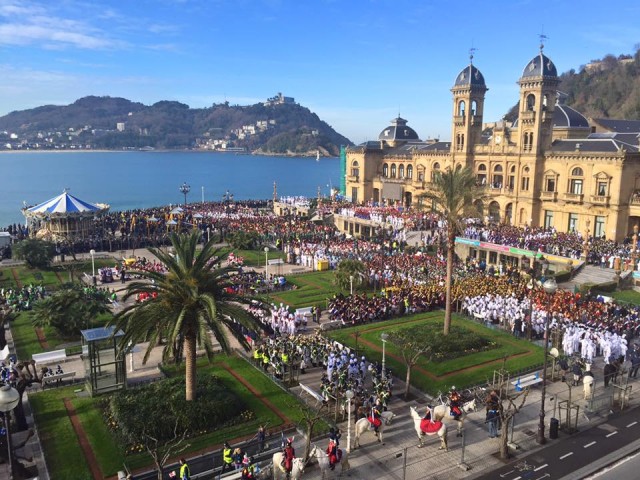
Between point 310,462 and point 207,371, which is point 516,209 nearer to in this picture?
point 207,371

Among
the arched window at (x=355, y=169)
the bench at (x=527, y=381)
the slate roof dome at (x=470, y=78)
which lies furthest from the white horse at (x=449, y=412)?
the arched window at (x=355, y=169)

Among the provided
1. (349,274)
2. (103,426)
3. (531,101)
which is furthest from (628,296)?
(103,426)

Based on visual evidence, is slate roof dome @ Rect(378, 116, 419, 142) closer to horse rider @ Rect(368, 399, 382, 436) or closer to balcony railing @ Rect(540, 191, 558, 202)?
balcony railing @ Rect(540, 191, 558, 202)

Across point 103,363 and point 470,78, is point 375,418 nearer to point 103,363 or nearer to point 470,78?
point 103,363

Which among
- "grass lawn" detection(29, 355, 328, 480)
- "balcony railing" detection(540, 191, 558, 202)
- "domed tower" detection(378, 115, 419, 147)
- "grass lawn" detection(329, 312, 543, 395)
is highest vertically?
"domed tower" detection(378, 115, 419, 147)

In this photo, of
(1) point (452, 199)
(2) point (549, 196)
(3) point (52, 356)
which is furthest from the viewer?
(2) point (549, 196)

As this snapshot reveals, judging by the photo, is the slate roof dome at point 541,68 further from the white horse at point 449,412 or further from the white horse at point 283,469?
the white horse at point 283,469

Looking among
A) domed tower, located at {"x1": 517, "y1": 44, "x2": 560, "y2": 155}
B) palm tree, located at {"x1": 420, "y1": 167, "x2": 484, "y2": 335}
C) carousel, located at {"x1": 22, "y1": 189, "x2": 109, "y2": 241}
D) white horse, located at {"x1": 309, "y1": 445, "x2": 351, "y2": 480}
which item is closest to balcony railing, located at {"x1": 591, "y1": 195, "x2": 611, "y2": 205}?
domed tower, located at {"x1": 517, "y1": 44, "x2": 560, "y2": 155}
